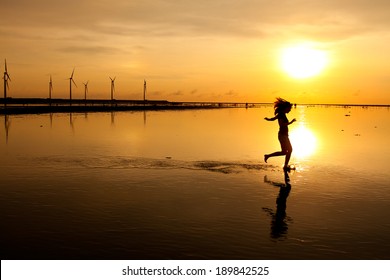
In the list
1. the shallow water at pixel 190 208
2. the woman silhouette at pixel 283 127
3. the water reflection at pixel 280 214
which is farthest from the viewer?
the woman silhouette at pixel 283 127

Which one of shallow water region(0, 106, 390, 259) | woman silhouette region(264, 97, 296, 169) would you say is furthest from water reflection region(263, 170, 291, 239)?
woman silhouette region(264, 97, 296, 169)

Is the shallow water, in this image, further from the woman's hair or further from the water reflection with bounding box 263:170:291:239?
the woman's hair

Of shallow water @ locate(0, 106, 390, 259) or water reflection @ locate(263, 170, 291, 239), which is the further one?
water reflection @ locate(263, 170, 291, 239)

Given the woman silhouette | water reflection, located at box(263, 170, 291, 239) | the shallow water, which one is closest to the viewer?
the shallow water

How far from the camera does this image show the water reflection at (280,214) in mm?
8625

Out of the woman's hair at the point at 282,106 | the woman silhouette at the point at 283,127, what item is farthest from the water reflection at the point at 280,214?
the woman's hair at the point at 282,106

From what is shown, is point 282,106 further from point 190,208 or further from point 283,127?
point 190,208

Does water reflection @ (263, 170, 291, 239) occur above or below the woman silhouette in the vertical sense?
below

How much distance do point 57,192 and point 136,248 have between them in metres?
5.10

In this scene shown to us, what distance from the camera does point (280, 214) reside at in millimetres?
9898

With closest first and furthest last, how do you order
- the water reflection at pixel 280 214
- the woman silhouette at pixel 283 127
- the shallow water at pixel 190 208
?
the shallow water at pixel 190 208, the water reflection at pixel 280 214, the woman silhouette at pixel 283 127

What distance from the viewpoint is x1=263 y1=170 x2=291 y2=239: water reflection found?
862 cm

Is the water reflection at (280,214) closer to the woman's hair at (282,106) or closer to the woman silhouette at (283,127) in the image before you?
the woman silhouette at (283,127)

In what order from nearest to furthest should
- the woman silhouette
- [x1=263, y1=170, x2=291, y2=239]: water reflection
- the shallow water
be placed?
the shallow water, [x1=263, y1=170, x2=291, y2=239]: water reflection, the woman silhouette
